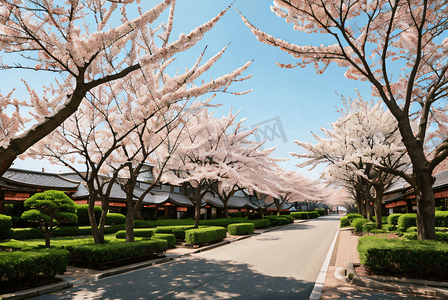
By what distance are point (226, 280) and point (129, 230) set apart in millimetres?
6095

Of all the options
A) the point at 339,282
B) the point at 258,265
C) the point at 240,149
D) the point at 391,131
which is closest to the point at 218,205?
the point at 240,149

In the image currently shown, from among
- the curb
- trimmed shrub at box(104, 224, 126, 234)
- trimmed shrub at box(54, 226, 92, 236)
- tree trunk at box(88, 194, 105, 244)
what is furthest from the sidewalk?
trimmed shrub at box(54, 226, 92, 236)

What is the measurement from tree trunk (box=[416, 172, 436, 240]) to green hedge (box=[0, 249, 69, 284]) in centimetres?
1085

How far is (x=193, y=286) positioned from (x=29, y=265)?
164 inches

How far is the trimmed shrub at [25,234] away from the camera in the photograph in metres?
19.3

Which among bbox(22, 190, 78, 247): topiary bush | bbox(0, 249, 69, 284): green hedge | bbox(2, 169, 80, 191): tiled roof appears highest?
bbox(2, 169, 80, 191): tiled roof

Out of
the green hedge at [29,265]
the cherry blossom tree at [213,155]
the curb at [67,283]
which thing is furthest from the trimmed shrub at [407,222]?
the green hedge at [29,265]

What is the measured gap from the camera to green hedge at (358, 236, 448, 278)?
6.62 metres

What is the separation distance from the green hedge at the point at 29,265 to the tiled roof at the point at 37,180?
19183mm

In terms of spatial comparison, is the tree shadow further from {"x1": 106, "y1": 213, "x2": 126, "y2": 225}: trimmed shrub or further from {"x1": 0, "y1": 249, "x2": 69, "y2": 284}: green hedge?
{"x1": 106, "y1": 213, "x2": 126, "y2": 225}: trimmed shrub

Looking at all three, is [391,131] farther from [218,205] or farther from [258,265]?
[218,205]

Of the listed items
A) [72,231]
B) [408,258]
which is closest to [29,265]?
[408,258]

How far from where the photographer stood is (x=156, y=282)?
7.58 metres

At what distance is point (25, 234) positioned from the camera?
1984 centimetres
